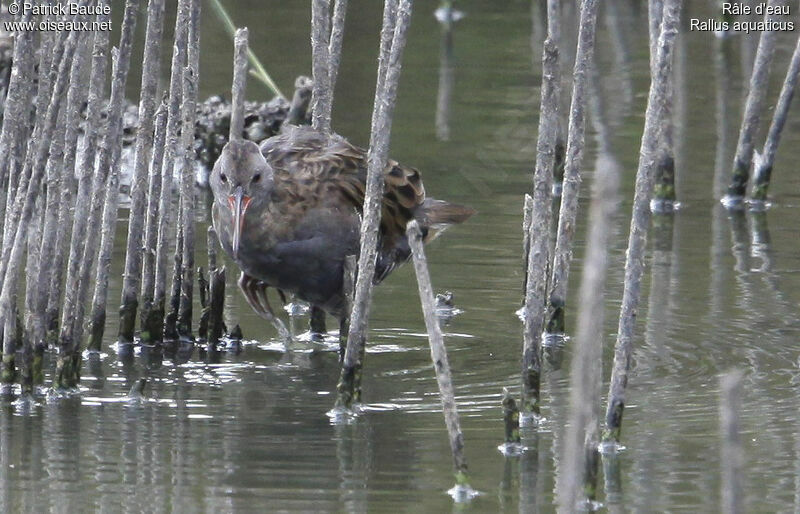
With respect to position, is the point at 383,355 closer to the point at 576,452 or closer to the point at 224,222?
the point at 224,222

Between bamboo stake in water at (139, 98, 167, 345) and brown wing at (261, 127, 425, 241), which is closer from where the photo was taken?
bamboo stake in water at (139, 98, 167, 345)

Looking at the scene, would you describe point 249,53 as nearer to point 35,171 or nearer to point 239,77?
point 239,77

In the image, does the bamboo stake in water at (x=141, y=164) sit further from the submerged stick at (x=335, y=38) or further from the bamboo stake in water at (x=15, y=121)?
the submerged stick at (x=335, y=38)

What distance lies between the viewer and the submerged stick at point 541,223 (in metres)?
6.05

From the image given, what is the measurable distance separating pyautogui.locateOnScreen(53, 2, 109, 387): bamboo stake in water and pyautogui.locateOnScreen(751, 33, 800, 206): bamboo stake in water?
17.5 ft

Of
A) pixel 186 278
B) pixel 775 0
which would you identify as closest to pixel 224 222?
pixel 186 278

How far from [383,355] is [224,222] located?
3.55 ft

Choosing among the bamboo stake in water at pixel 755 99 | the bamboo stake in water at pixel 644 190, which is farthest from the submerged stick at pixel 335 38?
the bamboo stake in water at pixel 755 99

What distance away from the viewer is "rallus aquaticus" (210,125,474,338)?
744cm

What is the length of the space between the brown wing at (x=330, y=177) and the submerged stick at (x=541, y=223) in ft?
5.05

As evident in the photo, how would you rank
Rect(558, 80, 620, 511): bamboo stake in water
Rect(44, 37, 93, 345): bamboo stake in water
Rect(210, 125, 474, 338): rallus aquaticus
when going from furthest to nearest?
Rect(210, 125, 474, 338): rallus aquaticus < Rect(44, 37, 93, 345): bamboo stake in water < Rect(558, 80, 620, 511): bamboo stake in water

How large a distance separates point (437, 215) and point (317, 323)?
0.91 meters

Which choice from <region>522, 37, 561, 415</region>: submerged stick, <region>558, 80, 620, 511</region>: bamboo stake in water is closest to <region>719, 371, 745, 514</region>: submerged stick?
<region>558, 80, 620, 511</region>: bamboo stake in water

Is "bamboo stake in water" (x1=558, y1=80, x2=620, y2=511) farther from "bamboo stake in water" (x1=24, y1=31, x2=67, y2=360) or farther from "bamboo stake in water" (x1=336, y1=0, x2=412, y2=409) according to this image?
"bamboo stake in water" (x1=24, y1=31, x2=67, y2=360)
